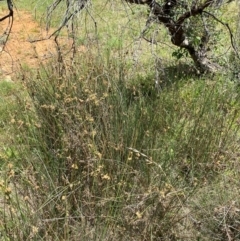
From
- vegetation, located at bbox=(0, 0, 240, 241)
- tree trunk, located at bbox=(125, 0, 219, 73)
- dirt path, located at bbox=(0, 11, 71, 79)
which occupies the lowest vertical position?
dirt path, located at bbox=(0, 11, 71, 79)

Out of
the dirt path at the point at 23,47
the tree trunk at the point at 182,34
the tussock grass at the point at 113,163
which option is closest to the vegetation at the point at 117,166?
the tussock grass at the point at 113,163

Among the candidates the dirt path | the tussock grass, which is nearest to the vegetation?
the tussock grass

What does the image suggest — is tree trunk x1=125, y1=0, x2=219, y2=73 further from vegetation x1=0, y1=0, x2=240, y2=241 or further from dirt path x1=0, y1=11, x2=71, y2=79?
dirt path x1=0, y1=11, x2=71, y2=79

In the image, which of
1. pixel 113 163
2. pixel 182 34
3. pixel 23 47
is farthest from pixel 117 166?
pixel 23 47

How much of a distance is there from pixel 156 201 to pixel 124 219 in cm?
19

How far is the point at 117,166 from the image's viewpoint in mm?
2648

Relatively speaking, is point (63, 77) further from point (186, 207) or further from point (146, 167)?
point (186, 207)

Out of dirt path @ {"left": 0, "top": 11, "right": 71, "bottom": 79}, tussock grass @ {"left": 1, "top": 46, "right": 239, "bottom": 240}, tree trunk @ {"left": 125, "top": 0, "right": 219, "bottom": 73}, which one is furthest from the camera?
dirt path @ {"left": 0, "top": 11, "right": 71, "bottom": 79}

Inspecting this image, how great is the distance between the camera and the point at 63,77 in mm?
3494

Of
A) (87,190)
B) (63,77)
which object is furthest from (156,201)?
(63,77)

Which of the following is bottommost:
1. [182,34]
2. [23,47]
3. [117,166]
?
[23,47]

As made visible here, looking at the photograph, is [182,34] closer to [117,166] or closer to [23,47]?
[117,166]

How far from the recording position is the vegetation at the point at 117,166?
2350mm

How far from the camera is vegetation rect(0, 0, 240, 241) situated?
7.71ft
